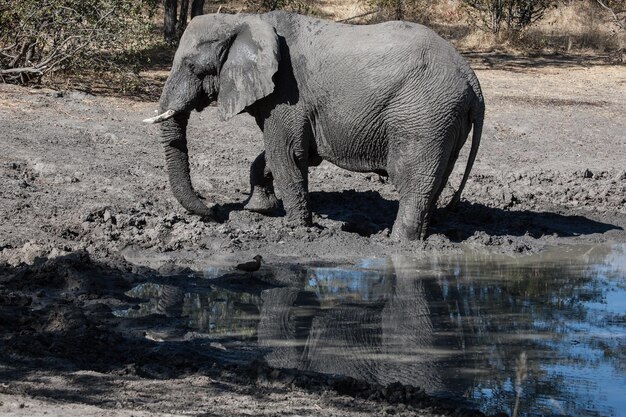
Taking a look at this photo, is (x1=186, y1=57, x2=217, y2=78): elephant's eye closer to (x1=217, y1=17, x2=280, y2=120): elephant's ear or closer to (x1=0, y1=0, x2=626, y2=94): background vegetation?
(x1=217, y1=17, x2=280, y2=120): elephant's ear

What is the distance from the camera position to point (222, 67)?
10961 mm

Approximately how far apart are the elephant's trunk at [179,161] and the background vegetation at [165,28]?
18.3 feet

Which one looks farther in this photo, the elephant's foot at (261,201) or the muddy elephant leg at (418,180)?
the elephant's foot at (261,201)

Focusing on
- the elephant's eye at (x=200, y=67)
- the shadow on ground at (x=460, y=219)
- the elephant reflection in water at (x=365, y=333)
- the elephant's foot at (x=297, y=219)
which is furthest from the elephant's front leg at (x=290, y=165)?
the elephant reflection in water at (x=365, y=333)

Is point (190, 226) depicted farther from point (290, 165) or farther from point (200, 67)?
point (200, 67)

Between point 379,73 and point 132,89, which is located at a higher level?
point 379,73

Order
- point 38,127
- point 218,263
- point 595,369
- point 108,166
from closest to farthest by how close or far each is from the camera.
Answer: point 595,369, point 218,263, point 108,166, point 38,127

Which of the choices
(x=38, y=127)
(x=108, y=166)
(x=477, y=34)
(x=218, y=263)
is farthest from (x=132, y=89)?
(x=477, y=34)

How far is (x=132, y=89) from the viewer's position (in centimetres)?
1688

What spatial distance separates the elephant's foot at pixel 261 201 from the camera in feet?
39.2

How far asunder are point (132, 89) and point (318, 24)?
651cm

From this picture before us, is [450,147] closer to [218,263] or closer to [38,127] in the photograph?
[218,263]

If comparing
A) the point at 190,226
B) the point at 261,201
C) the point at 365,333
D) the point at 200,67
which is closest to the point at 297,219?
the point at 261,201

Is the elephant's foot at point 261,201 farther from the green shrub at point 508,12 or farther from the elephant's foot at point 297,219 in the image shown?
the green shrub at point 508,12
